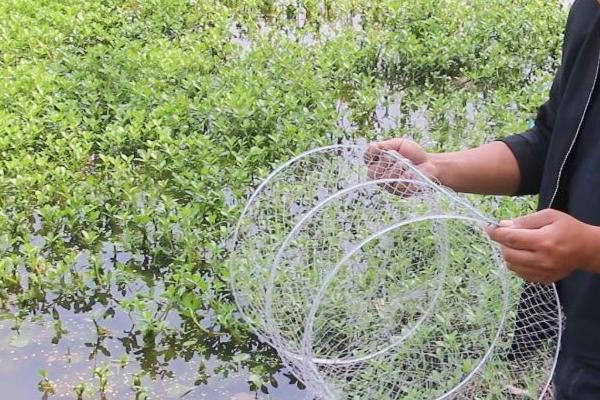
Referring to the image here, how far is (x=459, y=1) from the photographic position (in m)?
6.47

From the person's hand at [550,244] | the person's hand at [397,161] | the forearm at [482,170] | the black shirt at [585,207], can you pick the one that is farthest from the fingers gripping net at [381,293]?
the person's hand at [550,244]

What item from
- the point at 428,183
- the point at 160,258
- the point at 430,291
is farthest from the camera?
the point at 160,258

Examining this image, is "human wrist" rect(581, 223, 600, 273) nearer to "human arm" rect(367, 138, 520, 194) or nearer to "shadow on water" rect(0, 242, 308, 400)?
"human arm" rect(367, 138, 520, 194)

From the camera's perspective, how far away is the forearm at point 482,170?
5.51 ft

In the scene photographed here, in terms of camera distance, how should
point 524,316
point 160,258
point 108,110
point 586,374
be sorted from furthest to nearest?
point 108,110
point 160,258
point 524,316
point 586,374

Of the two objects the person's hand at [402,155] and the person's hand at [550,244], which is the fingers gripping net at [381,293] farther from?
the person's hand at [550,244]

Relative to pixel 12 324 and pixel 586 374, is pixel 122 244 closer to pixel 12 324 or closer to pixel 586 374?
pixel 12 324

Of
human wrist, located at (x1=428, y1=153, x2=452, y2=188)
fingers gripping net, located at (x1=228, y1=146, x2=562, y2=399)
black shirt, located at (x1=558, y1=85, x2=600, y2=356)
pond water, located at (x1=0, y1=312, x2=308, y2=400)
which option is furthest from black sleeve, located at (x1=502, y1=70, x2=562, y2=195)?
pond water, located at (x1=0, y1=312, x2=308, y2=400)

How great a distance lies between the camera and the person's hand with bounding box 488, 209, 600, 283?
1284 mm

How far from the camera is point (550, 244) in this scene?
4.21 ft

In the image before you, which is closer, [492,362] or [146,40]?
[492,362]

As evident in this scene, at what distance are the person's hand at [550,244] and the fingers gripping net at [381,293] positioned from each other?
63 centimetres

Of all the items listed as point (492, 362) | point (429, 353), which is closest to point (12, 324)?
point (429, 353)

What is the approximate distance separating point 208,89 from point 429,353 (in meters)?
2.39
